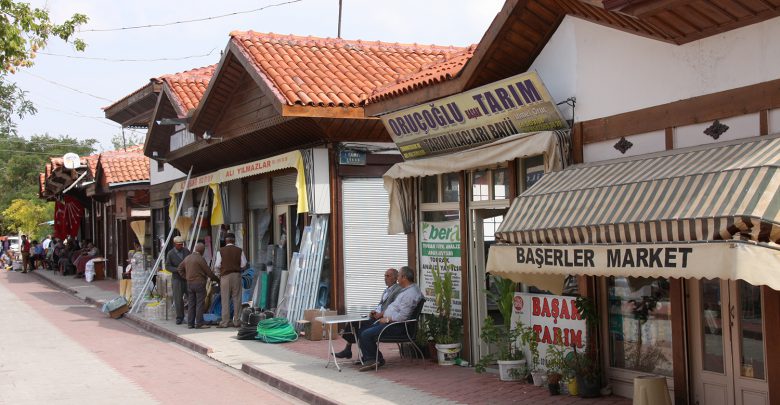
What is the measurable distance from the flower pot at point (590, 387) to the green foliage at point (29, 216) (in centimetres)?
5237

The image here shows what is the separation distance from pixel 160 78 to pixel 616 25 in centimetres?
1761

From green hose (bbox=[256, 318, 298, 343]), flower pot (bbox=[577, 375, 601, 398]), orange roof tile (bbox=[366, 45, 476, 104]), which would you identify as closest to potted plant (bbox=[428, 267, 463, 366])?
orange roof tile (bbox=[366, 45, 476, 104])

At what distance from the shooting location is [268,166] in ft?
60.4

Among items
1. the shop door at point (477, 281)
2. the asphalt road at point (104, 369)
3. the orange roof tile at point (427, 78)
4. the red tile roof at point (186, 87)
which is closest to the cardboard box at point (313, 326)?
the asphalt road at point (104, 369)

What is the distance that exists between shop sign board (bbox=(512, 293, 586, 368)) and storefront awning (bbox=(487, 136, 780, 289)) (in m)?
1.51

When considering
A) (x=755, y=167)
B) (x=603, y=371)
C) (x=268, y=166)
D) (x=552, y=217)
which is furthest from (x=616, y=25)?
(x=268, y=166)

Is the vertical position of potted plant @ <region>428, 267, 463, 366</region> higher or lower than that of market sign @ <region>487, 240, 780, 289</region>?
lower

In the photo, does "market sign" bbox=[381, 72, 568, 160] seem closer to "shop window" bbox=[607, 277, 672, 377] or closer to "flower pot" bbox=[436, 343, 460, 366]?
"shop window" bbox=[607, 277, 672, 377]

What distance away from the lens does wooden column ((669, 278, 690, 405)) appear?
29.3 ft

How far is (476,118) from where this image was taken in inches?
476

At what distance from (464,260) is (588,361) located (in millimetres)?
3081

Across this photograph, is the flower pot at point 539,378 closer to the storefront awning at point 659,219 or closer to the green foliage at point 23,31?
the storefront awning at point 659,219

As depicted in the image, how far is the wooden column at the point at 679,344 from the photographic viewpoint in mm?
8930

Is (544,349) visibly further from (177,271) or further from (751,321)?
(177,271)
